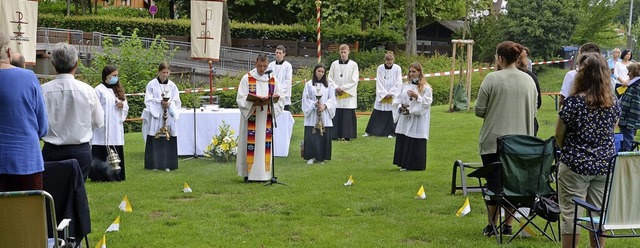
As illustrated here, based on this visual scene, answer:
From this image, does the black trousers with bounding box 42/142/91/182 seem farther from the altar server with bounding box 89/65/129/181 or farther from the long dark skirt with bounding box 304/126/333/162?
the long dark skirt with bounding box 304/126/333/162

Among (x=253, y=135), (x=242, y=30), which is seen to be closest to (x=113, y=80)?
(x=253, y=135)

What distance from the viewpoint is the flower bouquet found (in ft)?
49.6

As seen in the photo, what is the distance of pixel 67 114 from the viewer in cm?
761

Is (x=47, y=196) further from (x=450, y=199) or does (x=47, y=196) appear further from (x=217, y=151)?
(x=217, y=151)

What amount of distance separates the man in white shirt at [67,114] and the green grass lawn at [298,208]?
3.90 ft

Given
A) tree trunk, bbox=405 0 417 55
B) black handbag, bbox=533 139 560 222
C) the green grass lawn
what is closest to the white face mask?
the green grass lawn

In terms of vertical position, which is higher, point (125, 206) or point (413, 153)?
point (413, 153)

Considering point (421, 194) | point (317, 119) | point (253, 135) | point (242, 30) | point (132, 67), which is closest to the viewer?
point (421, 194)

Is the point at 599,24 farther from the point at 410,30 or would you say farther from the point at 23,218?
the point at 23,218

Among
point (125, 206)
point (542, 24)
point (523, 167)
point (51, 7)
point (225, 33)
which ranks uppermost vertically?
point (51, 7)

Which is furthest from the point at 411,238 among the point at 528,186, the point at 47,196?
the point at 47,196

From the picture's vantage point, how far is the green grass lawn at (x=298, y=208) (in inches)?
335

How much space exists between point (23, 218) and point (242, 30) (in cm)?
4391

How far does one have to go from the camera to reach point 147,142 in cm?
1432
